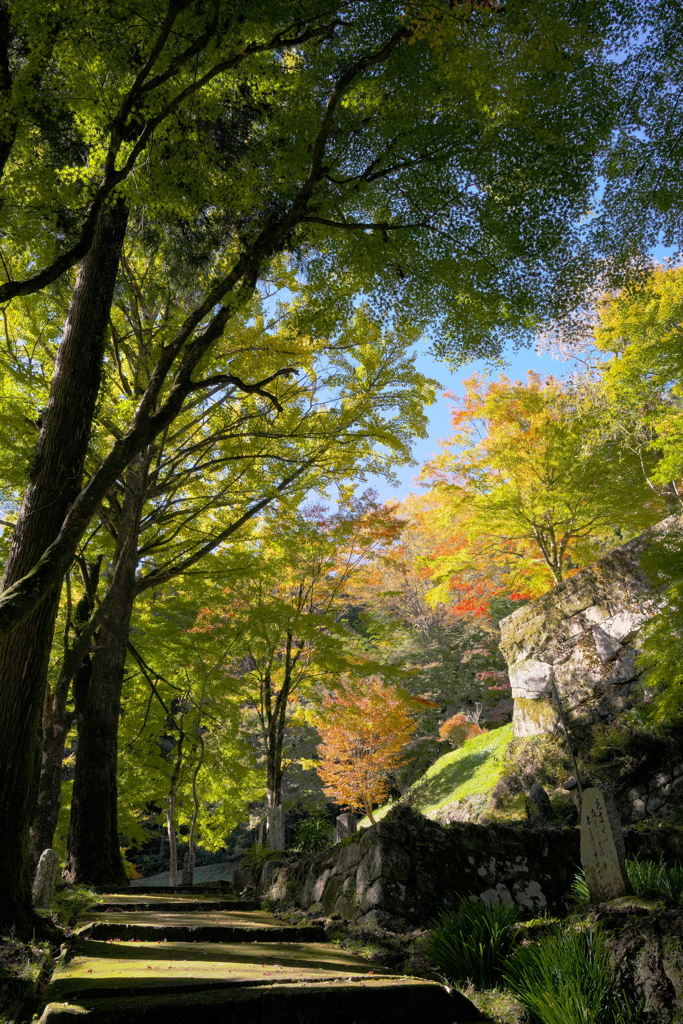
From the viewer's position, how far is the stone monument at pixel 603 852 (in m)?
4.73

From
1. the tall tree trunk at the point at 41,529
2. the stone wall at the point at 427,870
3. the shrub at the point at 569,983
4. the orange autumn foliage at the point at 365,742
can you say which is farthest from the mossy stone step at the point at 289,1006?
the orange autumn foliage at the point at 365,742

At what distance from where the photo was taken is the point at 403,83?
5895 mm

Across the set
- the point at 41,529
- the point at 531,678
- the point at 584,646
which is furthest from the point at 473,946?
the point at 531,678

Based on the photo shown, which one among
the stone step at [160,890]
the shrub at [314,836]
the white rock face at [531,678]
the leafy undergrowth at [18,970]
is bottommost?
the shrub at [314,836]

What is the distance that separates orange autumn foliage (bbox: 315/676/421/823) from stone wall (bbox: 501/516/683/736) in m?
4.74

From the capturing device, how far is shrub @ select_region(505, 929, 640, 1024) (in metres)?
2.77

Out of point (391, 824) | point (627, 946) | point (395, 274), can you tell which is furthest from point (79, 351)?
point (627, 946)

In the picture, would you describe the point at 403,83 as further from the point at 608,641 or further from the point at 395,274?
the point at 608,641

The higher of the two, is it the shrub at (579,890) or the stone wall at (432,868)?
the stone wall at (432,868)

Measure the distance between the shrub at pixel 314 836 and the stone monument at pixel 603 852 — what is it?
47.1 ft

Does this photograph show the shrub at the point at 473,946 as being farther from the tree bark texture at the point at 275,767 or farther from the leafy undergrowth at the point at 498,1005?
the tree bark texture at the point at 275,767

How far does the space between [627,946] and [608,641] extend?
335 inches

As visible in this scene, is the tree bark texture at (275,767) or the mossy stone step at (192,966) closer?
the mossy stone step at (192,966)

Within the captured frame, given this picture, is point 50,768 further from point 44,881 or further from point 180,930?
point 180,930
